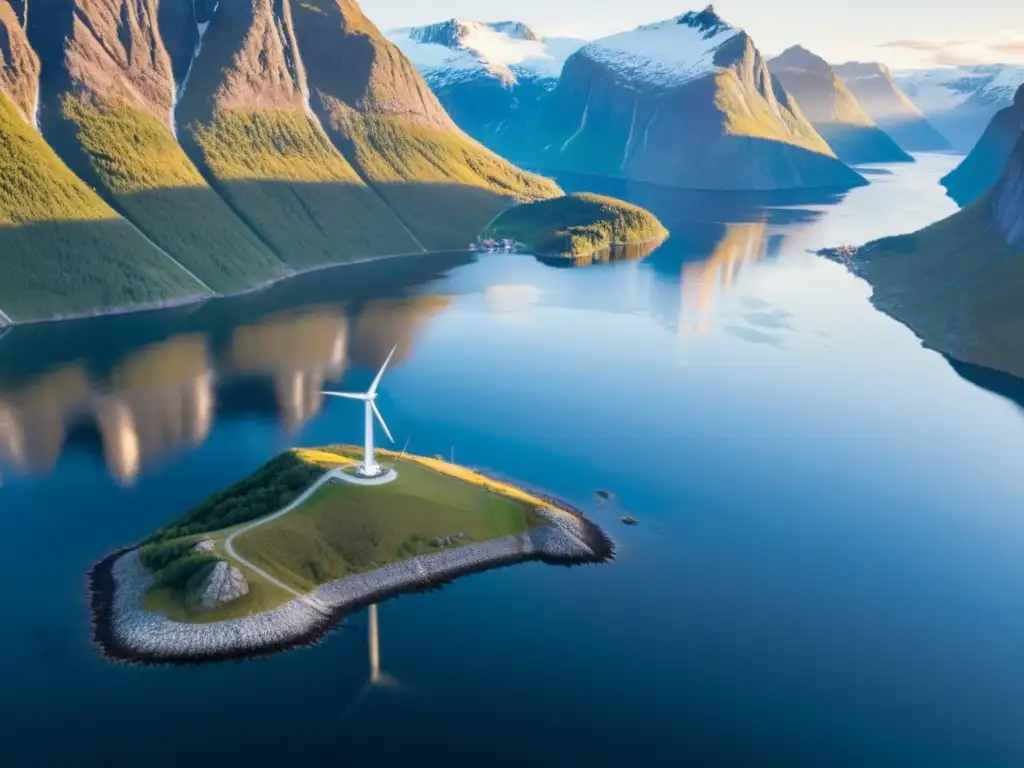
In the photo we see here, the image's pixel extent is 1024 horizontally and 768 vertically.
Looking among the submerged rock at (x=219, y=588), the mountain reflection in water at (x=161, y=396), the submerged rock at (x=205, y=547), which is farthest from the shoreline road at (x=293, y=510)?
the mountain reflection in water at (x=161, y=396)

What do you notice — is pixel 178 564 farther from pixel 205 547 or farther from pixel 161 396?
pixel 161 396

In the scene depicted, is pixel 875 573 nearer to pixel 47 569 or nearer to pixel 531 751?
pixel 531 751

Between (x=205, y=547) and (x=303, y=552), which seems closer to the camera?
(x=205, y=547)

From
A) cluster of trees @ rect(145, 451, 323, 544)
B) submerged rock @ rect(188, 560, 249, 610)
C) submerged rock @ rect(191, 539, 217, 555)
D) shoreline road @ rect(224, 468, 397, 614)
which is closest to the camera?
submerged rock @ rect(188, 560, 249, 610)

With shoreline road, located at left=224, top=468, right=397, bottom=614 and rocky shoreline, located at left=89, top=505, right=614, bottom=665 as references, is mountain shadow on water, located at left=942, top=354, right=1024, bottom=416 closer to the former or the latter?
rocky shoreline, located at left=89, top=505, right=614, bottom=665

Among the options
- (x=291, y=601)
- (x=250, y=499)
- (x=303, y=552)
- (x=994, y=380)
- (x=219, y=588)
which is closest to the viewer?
(x=219, y=588)

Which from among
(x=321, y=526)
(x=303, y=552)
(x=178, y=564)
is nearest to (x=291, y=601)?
(x=303, y=552)

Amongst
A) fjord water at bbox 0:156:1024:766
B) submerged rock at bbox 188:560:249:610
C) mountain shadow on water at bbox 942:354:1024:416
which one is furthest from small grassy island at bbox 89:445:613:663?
mountain shadow on water at bbox 942:354:1024:416
